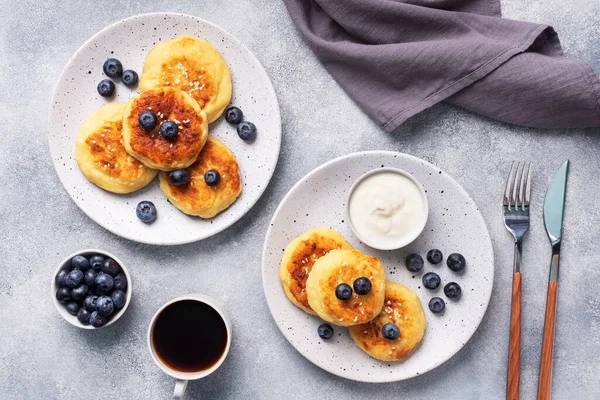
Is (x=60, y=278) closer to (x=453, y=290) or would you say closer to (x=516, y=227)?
(x=453, y=290)

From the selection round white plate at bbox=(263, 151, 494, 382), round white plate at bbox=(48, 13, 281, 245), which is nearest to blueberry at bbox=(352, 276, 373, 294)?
round white plate at bbox=(263, 151, 494, 382)

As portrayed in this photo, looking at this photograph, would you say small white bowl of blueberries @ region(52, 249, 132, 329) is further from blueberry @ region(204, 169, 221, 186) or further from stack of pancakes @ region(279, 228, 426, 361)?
stack of pancakes @ region(279, 228, 426, 361)

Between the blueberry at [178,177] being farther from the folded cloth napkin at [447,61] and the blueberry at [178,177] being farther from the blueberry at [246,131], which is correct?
the folded cloth napkin at [447,61]

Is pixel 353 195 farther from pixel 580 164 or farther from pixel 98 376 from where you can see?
pixel 98 376

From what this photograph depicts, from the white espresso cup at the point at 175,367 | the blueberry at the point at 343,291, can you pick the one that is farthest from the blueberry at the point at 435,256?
the white espresso cup at the point at 175,367

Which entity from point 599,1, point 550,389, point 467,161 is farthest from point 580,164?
point 550,389

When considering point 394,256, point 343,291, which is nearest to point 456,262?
point 394,256

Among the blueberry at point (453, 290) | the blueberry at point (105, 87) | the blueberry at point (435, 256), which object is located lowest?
the blueberry at point (105, 87)
